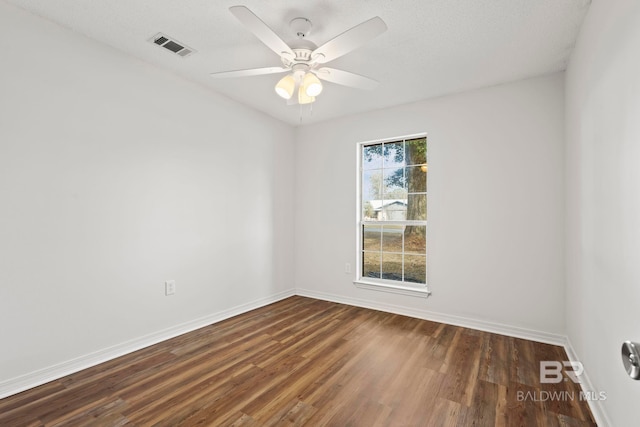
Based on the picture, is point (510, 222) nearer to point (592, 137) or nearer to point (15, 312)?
point (592, 137)

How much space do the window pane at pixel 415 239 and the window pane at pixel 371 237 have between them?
A: 1.22 ft

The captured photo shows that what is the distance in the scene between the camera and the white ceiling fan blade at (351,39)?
162cm

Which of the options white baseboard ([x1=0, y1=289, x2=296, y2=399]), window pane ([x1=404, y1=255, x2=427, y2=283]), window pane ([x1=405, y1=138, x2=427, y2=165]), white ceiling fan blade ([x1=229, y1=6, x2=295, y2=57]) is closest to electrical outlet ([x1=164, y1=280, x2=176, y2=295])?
white baseboard ([x1=0, y1=289, x2=296, y2=399])

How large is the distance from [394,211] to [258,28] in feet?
8.93

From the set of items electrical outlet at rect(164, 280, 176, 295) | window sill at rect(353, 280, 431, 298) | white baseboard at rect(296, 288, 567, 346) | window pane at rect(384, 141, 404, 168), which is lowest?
white baseboard at rect(296, 288, 567, 346)

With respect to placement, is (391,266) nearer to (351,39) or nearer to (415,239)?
(415,239)

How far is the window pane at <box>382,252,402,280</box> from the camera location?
3.84 metres

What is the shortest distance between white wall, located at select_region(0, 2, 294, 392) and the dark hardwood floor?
1.29 feet

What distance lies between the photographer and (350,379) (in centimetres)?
218

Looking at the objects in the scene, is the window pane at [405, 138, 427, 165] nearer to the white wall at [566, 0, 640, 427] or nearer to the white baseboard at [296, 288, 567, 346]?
the white wall at [566, 0, 640, 427]

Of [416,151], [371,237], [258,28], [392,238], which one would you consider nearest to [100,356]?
[258,28]

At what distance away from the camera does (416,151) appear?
12.2ft

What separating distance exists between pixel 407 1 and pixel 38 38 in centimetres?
254

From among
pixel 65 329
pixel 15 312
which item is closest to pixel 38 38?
pixel 15 312
